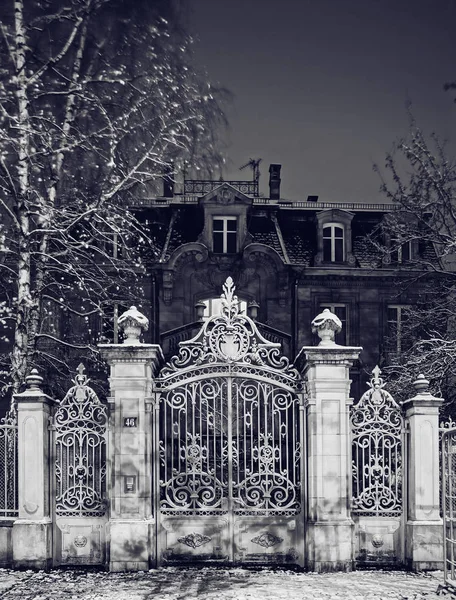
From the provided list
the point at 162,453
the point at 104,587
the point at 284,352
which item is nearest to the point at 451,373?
the point at 284,352

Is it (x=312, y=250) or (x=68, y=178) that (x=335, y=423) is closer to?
(x=68, y=178)

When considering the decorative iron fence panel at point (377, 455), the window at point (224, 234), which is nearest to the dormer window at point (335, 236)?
the window at point (224, 234)

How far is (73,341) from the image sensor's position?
993 inches

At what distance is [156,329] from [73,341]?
4.05 meters

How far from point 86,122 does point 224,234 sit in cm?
1125

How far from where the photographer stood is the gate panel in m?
12.9

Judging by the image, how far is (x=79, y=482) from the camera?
13.0 meters

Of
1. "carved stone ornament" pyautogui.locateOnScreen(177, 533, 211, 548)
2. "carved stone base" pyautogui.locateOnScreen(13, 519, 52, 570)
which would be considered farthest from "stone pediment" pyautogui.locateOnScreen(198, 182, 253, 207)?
"carved stone base" pyautogui.locateOnScreen(13, 519, 52, 570)

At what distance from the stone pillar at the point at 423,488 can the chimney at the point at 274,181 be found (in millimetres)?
21037

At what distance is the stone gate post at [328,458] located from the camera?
12688mm

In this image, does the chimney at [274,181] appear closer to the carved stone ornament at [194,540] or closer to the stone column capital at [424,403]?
the stone column capital at [424,403]

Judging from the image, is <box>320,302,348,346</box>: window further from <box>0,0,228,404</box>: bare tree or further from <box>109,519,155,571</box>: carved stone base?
<box>109,519,155,571</box>: carved stone base

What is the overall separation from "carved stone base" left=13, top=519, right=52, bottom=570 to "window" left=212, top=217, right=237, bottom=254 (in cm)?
1782

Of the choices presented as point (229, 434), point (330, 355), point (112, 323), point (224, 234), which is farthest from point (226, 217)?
point (229, 434)
